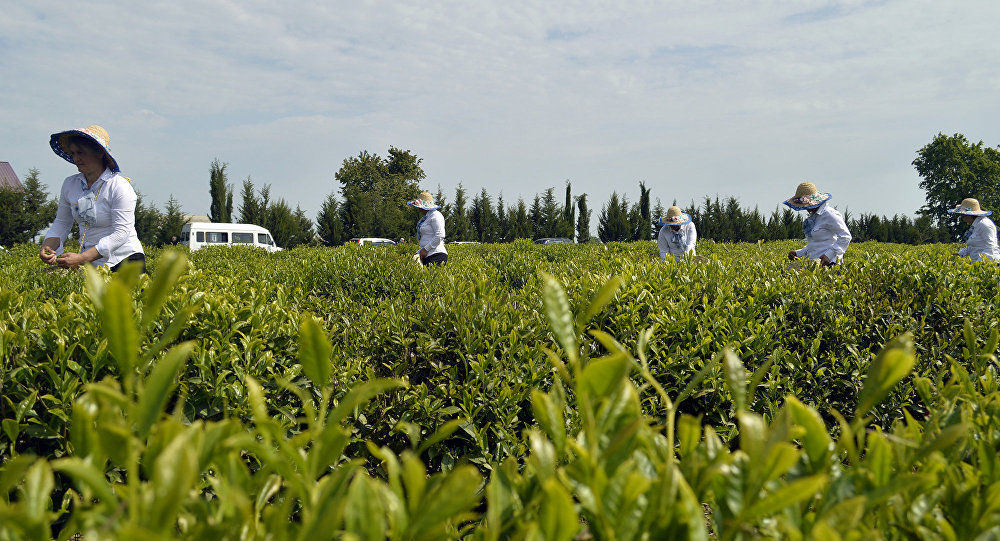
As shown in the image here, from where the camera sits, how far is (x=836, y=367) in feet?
13.8

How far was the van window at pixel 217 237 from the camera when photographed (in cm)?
3008

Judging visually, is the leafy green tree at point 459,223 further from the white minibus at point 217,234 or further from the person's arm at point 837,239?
the person's arm at point 837,239

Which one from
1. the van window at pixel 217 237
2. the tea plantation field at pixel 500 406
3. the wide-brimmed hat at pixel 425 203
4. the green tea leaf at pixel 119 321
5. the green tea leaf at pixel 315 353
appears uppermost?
the van window at pixel 217 237

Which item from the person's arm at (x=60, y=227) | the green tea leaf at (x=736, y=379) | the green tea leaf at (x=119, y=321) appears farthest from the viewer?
the person's arm at (x=60, y=227)

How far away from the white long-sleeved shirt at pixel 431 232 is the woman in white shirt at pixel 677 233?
10.8ft

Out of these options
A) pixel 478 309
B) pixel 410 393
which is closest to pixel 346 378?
pixel 410 393

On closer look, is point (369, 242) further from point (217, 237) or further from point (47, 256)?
point (47, 256)

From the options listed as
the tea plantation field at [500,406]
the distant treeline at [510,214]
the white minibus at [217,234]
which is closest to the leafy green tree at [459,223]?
the distant treeline at [510,214]

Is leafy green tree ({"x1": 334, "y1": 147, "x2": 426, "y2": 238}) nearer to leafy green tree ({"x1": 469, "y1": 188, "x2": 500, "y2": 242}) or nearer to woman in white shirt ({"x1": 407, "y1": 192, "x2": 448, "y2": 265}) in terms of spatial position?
leafy green tree ({"x1": 469, "y1": 188, "x2": 500, "y2": 242})

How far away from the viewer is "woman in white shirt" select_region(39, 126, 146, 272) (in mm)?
4445

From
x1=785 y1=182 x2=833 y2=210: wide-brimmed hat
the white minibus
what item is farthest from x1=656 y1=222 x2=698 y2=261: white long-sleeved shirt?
the white minibus

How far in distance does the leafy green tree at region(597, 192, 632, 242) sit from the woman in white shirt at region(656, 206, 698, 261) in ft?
143

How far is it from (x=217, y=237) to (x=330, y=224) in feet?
45.6

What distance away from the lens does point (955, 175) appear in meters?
45.7
